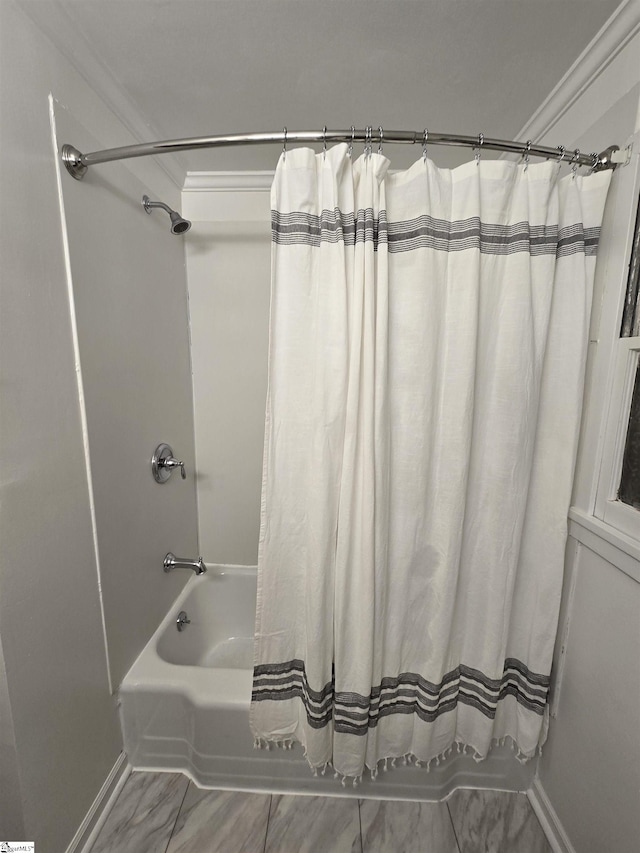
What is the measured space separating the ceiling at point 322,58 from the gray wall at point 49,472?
0.14 m

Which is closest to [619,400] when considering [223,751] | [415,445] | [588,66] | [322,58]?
[415,445]

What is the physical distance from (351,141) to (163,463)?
4.12 feet

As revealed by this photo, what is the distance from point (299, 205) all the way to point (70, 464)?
903 mm

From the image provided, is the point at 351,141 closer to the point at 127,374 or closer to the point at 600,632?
the point at 127,374

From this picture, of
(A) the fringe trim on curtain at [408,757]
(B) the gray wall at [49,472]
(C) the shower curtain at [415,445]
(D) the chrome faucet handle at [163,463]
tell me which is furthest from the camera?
(D) the chrome faucet handle at [163,463]

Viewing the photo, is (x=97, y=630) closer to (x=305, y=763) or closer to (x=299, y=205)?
(x=305, y=763)

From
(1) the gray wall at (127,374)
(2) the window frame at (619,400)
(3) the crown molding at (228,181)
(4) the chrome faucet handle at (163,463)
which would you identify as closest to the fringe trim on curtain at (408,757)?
(1) the gray wall at (127,374)

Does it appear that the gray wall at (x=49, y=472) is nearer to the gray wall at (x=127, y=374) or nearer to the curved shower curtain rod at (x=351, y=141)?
the gray wall at (x=127, y=374)

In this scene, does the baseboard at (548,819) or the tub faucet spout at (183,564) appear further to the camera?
the tub faucet spout at (183,564)

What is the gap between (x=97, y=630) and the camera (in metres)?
1.10

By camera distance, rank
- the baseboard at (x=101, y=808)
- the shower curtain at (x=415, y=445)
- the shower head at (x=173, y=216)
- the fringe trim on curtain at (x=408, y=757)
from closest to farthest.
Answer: the shower curtain at (x=415, y=445) < the baseboard at (x=101, y=808) < the fringe trim on curtain at (x=408, y=757) < the shower head at (x=173, y=216)

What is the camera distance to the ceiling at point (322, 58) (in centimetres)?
89

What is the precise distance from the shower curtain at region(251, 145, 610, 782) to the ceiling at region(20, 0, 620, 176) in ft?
1.13

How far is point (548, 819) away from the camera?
1.14 metres
